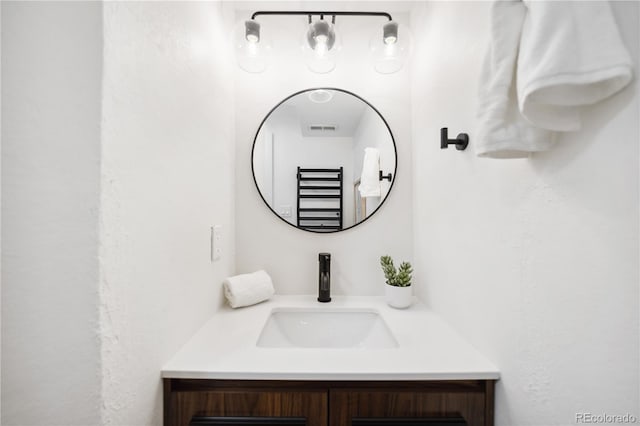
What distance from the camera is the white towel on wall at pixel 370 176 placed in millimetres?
1304

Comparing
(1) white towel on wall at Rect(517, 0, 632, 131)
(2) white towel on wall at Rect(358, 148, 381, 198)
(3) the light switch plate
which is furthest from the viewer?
(2) white towel on wall at Rect(358, 148, 381, 198)

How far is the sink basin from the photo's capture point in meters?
1.11

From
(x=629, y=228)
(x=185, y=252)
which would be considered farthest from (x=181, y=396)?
(x=629, y=228)

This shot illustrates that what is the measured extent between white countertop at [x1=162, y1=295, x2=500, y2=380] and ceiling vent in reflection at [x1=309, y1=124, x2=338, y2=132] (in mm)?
896

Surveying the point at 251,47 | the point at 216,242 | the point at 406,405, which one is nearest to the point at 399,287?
the point at 406,405

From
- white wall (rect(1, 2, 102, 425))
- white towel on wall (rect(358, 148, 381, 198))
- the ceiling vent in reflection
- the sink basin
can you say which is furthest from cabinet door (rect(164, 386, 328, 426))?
the ceiling vent in reflection

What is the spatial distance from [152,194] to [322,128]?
86 centimetres

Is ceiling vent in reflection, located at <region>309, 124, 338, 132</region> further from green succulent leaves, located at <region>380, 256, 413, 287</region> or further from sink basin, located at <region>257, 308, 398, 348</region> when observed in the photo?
sink basin, located at <region>257, 308, 398, 348</region>

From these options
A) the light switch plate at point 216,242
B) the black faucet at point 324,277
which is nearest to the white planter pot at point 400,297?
the black faucet at point 324,277

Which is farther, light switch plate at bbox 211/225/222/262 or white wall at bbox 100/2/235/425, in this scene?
light switch plate at bbox 211/225/222/262

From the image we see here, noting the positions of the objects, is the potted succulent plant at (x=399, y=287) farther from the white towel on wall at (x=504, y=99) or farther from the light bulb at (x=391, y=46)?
the light bulb at (x=391, y=46)

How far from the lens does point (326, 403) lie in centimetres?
71

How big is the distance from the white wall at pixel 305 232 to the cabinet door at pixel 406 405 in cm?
60

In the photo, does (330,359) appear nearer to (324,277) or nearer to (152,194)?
(324,277)
